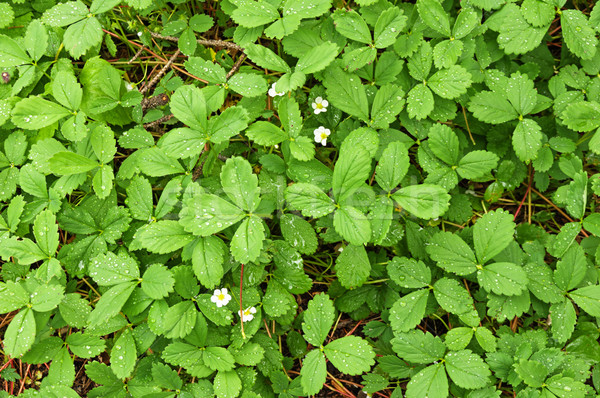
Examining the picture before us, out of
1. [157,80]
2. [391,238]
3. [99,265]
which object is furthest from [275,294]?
[157,80]

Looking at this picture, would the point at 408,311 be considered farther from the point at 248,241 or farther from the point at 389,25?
→ the point at 389,25

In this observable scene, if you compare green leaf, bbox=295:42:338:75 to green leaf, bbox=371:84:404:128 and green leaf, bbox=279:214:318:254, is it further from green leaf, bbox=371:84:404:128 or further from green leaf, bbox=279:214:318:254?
green leaf, bbox=279:214:318:254

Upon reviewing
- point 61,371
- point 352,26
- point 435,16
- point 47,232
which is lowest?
point 61,371

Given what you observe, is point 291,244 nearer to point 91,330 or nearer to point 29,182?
point 91,330

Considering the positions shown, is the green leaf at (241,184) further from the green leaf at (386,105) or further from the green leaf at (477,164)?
the green leaf at (477,164)

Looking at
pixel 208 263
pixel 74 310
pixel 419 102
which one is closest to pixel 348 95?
pixel 419 102
